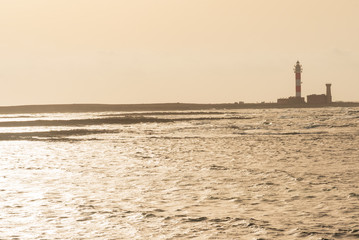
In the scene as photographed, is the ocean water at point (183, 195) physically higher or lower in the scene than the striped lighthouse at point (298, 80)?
lower

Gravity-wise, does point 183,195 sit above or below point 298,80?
below

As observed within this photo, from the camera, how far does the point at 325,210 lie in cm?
1093

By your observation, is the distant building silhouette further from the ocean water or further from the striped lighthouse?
the ocean water

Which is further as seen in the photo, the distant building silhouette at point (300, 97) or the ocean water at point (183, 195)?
the distant building silhouette at point (300, 97)

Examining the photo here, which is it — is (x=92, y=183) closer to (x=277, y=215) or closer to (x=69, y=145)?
(x=277, y=215)

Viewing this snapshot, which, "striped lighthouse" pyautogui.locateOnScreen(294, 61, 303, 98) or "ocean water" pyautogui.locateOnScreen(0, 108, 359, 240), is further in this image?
"striped lighthouse" pyautogui.locateOnScreen(294, 61, 303, 98)

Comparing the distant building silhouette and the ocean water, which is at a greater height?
the distant building silhouette

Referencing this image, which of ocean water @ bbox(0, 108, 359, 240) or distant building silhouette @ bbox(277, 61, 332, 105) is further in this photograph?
distant building silhouette @ bbox(277, 61, 332, 105)

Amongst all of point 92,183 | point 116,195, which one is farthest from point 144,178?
point 116,195

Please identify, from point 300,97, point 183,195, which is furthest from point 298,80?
point 183,195

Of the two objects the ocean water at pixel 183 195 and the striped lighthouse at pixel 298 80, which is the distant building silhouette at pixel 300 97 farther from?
the ocean water at pixel 183 195

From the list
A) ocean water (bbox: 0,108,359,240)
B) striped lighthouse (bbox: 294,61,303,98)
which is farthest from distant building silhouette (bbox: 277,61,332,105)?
ocean water (bbox: 0,108,359,240)

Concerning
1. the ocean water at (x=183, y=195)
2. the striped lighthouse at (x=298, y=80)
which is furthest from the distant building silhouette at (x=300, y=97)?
the ocean water at (x=183, y=195)

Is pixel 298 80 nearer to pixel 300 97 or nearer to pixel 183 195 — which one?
pixel 300 97
